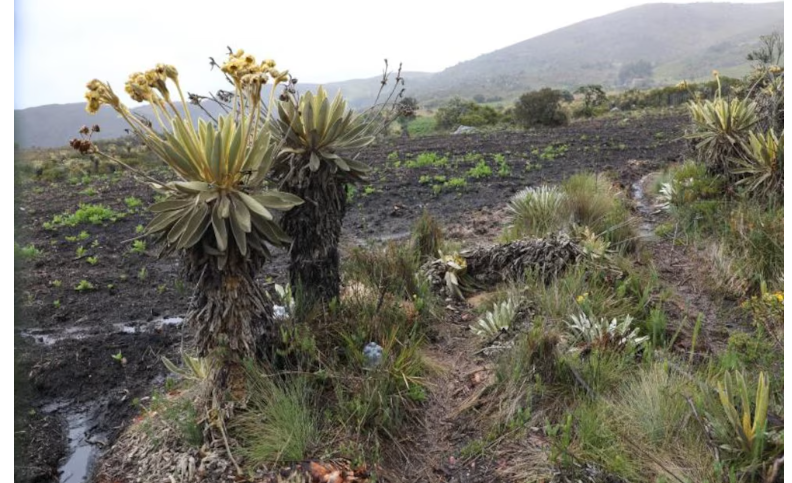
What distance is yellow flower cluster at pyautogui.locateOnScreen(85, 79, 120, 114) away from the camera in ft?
8.67

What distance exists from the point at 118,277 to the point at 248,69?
447 cm

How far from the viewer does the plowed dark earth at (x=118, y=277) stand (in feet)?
11.9

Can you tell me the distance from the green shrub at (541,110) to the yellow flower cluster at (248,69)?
23.5 meters

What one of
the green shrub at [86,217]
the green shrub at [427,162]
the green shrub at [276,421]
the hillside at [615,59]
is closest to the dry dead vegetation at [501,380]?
the green shrub at [276,421]

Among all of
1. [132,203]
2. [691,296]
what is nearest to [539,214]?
[691,296]

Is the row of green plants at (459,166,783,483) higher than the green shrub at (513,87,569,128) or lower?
lower

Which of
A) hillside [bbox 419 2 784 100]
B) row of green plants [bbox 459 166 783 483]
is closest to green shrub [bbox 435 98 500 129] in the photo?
row of green plants [bbox 459 166 783 483]

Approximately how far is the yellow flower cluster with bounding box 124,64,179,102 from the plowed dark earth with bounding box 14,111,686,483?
732mm

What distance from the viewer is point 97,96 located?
266 cm

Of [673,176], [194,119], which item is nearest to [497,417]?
[194,119]

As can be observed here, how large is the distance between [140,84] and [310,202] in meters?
1.30

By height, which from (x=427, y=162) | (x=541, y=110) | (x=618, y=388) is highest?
(x=541, y=110)

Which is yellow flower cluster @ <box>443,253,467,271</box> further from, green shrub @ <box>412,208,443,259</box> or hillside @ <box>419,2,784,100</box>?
hillside @ <box>419,2,784,100</box>

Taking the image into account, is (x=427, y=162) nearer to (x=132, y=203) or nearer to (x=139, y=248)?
(x=132, y=203)
